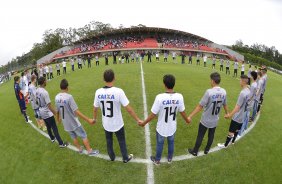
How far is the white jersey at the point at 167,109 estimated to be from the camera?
5.61 m

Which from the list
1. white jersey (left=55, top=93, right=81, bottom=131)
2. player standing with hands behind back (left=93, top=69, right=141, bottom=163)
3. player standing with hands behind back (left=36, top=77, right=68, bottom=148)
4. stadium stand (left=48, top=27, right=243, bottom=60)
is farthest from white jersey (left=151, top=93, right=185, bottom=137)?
stadium stand (left=48, top=27, right=243, bottom=60)

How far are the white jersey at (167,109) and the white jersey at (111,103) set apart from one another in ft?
2.69

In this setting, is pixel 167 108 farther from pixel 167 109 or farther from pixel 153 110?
pixel 153 110

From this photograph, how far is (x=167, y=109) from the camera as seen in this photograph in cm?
569

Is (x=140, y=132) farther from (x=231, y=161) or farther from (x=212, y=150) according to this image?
(x=231, y=161)

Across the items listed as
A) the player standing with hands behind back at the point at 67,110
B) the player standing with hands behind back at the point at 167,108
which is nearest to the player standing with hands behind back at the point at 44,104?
the player standing with hands behind back at the point at 67,110

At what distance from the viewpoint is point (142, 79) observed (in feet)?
60.5

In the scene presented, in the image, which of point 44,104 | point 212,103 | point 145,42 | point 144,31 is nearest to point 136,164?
point 212,103

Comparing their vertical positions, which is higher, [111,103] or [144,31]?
[144,31]

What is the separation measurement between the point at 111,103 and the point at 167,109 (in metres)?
1.41

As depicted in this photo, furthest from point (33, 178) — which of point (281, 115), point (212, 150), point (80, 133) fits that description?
point (281, 115)

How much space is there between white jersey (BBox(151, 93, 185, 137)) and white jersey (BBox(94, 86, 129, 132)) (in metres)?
0.82

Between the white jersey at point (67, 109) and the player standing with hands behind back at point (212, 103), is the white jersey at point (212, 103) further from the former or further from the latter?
the white jersey at point (67, 109)

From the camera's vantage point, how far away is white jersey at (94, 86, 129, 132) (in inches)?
227
